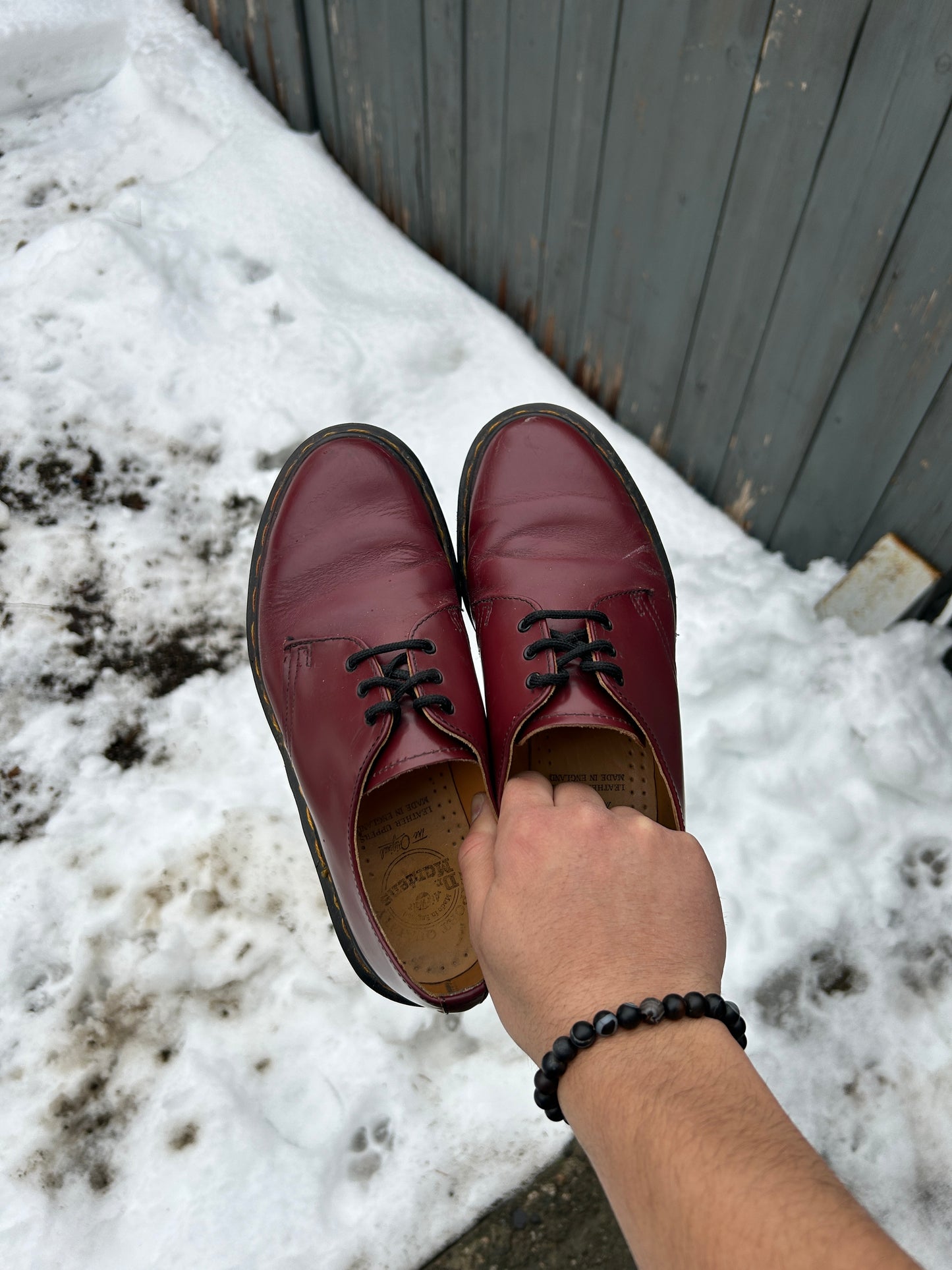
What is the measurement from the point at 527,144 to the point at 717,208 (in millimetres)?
492

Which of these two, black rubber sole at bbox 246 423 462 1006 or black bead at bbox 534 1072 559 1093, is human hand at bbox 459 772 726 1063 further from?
black rubber sole at bbox 246 423 462 1006

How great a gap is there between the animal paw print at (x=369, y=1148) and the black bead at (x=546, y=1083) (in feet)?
1.98

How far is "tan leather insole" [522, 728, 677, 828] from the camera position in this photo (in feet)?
3.59

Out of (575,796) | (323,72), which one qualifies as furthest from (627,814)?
(323,72)

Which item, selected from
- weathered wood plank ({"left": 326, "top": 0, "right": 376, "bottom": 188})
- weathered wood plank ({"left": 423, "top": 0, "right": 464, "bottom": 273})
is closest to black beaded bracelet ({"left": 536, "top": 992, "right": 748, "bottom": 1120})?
weathered wood plank ({"left": 423, "top": 0, "right": 464, "bottom": 273})

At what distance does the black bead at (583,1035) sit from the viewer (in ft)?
2.05

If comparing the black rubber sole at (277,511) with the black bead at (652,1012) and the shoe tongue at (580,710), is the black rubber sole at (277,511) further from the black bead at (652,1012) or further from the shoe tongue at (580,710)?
the black bead at (652,1012)

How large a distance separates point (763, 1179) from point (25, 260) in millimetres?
2205

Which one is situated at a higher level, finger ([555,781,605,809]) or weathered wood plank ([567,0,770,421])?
weathered wood plank ([567,0,770,421])

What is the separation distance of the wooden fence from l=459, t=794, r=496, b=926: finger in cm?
94

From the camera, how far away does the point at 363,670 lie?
1130mm

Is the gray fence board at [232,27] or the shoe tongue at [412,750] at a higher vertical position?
the gray fence board at [232,27]

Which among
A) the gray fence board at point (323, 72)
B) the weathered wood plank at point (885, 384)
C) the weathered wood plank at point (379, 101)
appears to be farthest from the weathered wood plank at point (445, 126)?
the weathered wood plank at point (885, 384)

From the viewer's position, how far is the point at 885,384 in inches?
49.7
